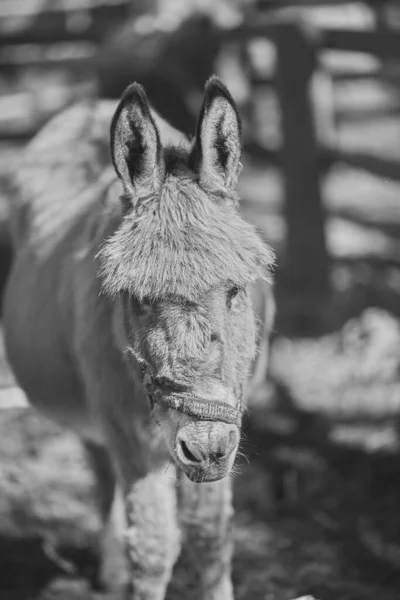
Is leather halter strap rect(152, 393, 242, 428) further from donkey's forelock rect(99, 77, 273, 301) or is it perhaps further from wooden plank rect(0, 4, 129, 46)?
wooden plank rect(0, 4, 129, 46)

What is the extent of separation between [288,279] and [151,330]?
477 centimetres

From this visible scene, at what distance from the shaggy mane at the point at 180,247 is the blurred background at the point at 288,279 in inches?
77.4

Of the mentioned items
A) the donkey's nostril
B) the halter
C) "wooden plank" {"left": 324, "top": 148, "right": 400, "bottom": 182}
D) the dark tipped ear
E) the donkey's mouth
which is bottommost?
"wooden plank" {"left": 324, "top": 148, "right": 400, "bottom": 182}

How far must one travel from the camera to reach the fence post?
7164mm

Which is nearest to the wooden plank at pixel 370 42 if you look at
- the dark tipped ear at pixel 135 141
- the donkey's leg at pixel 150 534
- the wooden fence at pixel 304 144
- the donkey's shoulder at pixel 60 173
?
the wooden fence at pixel 304 144

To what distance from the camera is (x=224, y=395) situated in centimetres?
285

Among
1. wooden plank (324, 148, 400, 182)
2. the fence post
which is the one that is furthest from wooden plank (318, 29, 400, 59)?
wooden plank (324, 148, 400, 182)

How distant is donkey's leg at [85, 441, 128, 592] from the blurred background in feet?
0.55

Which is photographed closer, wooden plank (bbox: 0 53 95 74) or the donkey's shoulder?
the donkey's shoulder

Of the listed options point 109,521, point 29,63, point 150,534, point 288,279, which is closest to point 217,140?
point 150,534

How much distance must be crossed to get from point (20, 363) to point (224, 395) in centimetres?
197

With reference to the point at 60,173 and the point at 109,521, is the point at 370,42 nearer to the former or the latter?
the point at 60,173

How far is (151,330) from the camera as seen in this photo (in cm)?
A: 291

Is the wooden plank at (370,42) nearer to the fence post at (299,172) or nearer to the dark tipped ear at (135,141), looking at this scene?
the fence post at (299,172)
